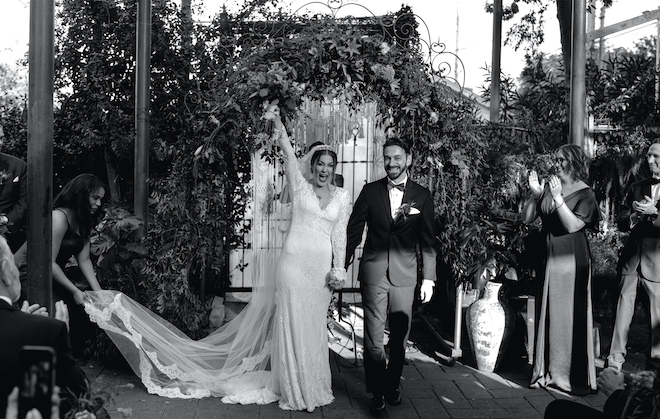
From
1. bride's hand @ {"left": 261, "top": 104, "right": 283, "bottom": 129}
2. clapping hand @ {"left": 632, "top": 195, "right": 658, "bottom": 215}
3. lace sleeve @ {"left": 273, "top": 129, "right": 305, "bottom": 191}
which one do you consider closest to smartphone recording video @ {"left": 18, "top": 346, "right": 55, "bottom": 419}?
lace sleeve @ {"left": 273, "top": 129, "right": 305, "bottom": 191}

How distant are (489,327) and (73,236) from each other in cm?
329

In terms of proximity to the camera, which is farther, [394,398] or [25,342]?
[394,398]

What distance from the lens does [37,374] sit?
168 centimetres

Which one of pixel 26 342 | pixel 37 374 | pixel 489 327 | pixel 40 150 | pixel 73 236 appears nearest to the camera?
pixel 37 374

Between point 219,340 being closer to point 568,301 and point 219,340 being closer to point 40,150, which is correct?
point 40,150

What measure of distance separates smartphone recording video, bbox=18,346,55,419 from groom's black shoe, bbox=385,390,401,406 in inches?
139

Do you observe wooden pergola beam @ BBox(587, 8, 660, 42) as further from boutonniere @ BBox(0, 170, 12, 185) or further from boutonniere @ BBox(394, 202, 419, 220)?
boutonniere @ BBox(0, 170, 12, 185)

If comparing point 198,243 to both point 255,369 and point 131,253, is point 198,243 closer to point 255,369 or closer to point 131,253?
point 131,253

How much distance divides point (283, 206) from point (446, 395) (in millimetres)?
1878

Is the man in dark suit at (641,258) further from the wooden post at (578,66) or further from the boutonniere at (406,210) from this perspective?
the boutonniere at (406,210)

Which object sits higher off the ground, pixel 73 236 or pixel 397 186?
pixel 397 186

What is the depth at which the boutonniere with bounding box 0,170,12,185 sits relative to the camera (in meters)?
5.18

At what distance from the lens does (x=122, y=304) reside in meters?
4.89

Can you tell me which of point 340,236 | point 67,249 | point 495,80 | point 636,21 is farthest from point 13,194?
point 636,21
